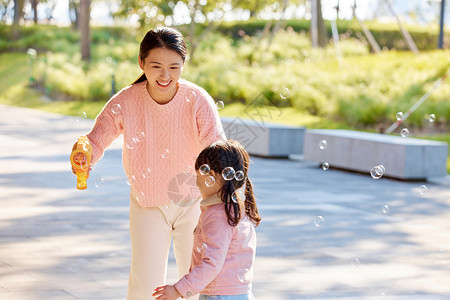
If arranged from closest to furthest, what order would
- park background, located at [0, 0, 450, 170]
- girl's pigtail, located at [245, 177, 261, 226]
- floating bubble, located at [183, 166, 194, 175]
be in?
girl's pigtail, located at [245, 177, 261, 226]
floating bubble, located at [183, 166, 194, 175]
park background, located at [0, 0, 450, 170]

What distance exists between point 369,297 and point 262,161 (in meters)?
8.31

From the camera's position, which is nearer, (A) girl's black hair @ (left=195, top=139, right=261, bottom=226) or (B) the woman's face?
(A) girl's black hair @ (left=195, top=139, right=261, bottom=226)

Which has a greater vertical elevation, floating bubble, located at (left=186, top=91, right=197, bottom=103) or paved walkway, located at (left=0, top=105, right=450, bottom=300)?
floating bubble, located at (left=186, top=91, right=197, bottom=103)

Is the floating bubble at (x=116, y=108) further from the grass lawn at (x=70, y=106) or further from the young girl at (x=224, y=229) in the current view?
the grass lawn at (x=70, y=106)

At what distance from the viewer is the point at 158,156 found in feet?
11.9

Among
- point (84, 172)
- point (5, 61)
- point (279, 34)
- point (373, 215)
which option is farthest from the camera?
point (5, 61)

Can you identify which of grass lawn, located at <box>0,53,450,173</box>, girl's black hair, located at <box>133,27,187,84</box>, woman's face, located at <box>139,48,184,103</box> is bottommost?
grass lawn, located at <box>0,53,450,173</box>

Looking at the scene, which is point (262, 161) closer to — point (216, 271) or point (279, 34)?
point (216, 271)

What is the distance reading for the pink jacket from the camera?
2.93 meters

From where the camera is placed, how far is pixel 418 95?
17.2 meters

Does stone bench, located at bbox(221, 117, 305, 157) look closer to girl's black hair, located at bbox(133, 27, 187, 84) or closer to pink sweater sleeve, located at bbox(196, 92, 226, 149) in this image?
pink sweater sleeve, located at bbox(196, 92, 226, 149)

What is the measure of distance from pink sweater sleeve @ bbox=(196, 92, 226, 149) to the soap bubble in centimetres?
29

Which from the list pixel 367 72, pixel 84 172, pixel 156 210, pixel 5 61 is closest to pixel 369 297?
pixel 156 210

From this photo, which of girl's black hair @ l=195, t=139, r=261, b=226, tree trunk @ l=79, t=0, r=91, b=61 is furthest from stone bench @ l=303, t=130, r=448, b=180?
tree trunk @ l=79, t=0, r=91, b=61
